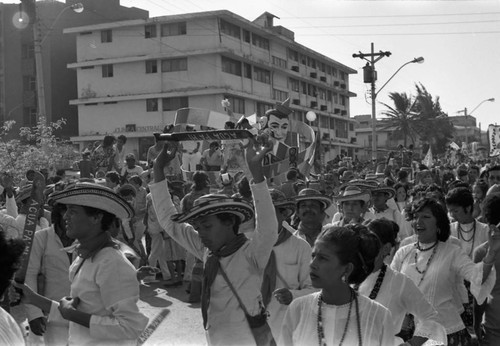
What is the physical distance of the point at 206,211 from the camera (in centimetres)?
379

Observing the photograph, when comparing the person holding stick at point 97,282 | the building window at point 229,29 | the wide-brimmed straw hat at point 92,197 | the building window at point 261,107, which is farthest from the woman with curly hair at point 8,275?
the building window at point 261,107

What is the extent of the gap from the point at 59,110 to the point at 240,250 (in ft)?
153

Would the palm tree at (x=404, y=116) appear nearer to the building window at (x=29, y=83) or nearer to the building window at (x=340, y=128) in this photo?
the building window at (x=340, y=128)

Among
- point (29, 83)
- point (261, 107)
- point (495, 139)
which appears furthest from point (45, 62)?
point (495, 139)

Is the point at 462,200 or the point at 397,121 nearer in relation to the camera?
the point at 462,200

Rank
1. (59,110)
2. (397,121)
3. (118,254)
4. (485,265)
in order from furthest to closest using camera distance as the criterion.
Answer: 1. (397,121)
2. (59,110)
3. (485,265)
4. (118,254)

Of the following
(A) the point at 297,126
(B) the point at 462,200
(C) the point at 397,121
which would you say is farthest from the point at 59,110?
(B) the point at 462,200

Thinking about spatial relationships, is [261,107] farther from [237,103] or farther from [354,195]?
[354,195]

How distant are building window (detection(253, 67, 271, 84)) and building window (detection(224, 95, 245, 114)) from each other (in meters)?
3.26

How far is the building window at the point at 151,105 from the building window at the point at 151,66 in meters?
2.09

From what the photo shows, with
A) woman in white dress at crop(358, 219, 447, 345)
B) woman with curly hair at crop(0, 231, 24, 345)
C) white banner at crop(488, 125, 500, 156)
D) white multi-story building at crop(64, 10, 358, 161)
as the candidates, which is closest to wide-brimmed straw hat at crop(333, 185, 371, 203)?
woman in white dress at crop(358, 219, 447, 345)

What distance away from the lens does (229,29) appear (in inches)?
1660

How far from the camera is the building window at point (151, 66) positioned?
139ft

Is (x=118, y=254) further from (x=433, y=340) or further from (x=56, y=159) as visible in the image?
(x=56, y=159)
